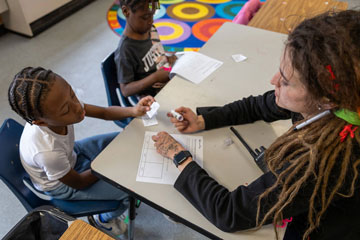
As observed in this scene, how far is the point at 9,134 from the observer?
1.00 metres

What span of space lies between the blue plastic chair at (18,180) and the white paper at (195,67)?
646 millimetres

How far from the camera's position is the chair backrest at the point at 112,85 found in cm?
135

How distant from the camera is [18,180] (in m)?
0.96

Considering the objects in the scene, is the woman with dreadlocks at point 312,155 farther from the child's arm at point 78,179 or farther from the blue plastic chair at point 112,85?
the blue plastic chair at point 112,85

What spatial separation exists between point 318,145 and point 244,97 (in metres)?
0.54

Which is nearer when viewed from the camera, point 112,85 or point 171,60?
point 112,85

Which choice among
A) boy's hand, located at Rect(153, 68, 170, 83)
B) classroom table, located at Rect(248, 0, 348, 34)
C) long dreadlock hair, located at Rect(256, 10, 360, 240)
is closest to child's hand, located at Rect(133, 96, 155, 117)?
boy's hand, located at Rect(153, 68, 170, 83)

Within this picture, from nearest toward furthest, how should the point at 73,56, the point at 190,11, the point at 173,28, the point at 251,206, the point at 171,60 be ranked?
the point at 251,206 < the point at 171,60 < the point at 73,56 < the point at 173,28 < the point at 190,11

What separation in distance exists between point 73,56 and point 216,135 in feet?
6.98

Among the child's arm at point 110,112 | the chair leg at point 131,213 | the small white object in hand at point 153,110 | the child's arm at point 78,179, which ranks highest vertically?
the small white object in hand at point 153,110

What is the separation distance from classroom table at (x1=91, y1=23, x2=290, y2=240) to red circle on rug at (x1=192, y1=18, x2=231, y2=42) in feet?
4.62

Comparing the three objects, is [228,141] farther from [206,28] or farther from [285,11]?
[206,28]

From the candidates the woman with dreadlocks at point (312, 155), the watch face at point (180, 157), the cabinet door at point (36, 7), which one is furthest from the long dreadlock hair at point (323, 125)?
the cabinet door at point (36, 7)

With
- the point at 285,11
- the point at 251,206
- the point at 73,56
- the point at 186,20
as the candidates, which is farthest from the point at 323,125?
the point at 186,20
